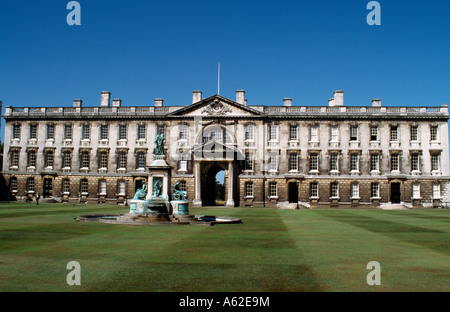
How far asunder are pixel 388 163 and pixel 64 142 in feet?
130

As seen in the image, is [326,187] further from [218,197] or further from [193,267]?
[218,197]

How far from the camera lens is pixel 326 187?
164 ft

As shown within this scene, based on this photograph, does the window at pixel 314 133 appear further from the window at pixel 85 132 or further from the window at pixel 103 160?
the window at pixel 85 132

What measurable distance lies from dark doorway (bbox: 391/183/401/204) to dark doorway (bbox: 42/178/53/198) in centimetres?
4166

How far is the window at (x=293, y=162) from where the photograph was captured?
165 feet

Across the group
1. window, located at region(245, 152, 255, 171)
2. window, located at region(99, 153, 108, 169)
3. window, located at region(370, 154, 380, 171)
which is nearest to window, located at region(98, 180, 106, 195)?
window, located at region(99, 153, 108, 169)

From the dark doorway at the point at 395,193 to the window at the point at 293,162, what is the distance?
11.5 meters

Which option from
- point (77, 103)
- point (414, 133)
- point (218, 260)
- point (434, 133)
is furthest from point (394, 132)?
point (218, 260)

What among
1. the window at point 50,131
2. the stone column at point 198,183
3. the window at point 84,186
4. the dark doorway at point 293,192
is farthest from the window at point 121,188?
the dark doorway at point 293,192

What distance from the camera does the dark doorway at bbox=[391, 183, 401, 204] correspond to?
4953 centimetres

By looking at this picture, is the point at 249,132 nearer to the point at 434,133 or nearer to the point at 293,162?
the point at 293,162

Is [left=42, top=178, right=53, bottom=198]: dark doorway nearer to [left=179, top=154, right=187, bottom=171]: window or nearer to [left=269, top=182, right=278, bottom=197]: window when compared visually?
[left=179, top=154, right=187, bottom=171]: window

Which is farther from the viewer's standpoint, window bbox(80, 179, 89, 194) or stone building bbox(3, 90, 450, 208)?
window bbox(80, 179, 89, 194)

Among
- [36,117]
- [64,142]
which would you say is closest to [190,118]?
[64,142]
